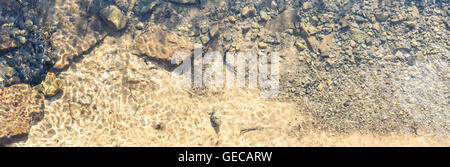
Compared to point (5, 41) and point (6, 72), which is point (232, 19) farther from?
point (6, 72)

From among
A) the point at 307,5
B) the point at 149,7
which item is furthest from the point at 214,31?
the point at 307,5

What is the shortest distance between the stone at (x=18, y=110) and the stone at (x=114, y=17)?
2.08m

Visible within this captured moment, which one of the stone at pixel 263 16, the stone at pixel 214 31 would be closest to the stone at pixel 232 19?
the stone at pixel 214 31

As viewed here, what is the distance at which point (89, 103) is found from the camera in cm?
512

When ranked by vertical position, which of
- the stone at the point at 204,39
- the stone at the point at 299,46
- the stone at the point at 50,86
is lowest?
the stone at the point at 50,86

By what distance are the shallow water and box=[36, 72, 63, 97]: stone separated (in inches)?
0.8

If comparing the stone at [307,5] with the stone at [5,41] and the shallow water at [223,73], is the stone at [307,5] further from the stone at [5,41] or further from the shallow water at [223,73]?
the stone at [5,41]

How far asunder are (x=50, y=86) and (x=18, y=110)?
67 centimetres

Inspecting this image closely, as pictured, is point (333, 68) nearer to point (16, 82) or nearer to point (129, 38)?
point (129, 38)

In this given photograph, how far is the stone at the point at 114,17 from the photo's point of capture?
5.62 metres

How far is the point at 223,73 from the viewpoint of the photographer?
5.93m

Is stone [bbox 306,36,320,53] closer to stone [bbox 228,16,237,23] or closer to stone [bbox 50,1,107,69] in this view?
stone [bbox 228,16,237,23]

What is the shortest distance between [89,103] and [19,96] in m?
1.20

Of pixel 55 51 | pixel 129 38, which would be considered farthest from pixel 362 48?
pixel 55 51
